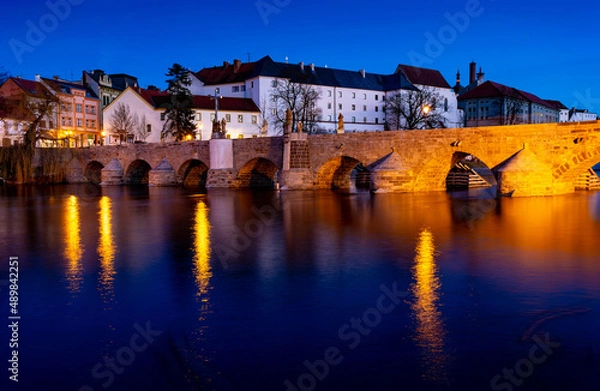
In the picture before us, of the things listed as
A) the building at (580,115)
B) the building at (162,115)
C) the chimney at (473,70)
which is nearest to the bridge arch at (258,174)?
the building at (162,115)

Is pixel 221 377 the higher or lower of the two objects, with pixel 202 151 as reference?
lower

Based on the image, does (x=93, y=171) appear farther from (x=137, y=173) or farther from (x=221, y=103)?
(x=221, y=103)

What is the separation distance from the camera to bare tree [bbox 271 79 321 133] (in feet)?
227

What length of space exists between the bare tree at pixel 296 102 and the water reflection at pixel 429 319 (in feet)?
189

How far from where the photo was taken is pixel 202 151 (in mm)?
44281

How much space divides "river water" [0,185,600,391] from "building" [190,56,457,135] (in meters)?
54.2

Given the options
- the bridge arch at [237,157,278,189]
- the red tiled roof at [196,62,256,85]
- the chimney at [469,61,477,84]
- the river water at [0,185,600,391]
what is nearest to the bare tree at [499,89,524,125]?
the chimney at [469,61,477,84]

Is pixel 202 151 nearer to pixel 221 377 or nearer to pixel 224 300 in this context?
pixel 224 300

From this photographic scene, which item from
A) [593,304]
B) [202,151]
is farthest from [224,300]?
[202,151]

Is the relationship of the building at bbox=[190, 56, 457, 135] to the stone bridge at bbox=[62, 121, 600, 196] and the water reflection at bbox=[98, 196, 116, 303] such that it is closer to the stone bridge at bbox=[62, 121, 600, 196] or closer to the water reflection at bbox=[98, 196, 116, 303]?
the stone bridge at bbox=[62, 121, 600, 196]

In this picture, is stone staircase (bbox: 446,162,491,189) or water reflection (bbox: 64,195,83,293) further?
stone staircase (bbox: 446,162,491,189)

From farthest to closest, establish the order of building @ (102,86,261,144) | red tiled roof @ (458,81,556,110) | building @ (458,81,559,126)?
red tiled roof @ (458,81,556,110)
building @ (458,81,559,126)
building @ (102,86,261,144)

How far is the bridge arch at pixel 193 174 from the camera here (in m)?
47.6

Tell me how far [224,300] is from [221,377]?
9.89ft
